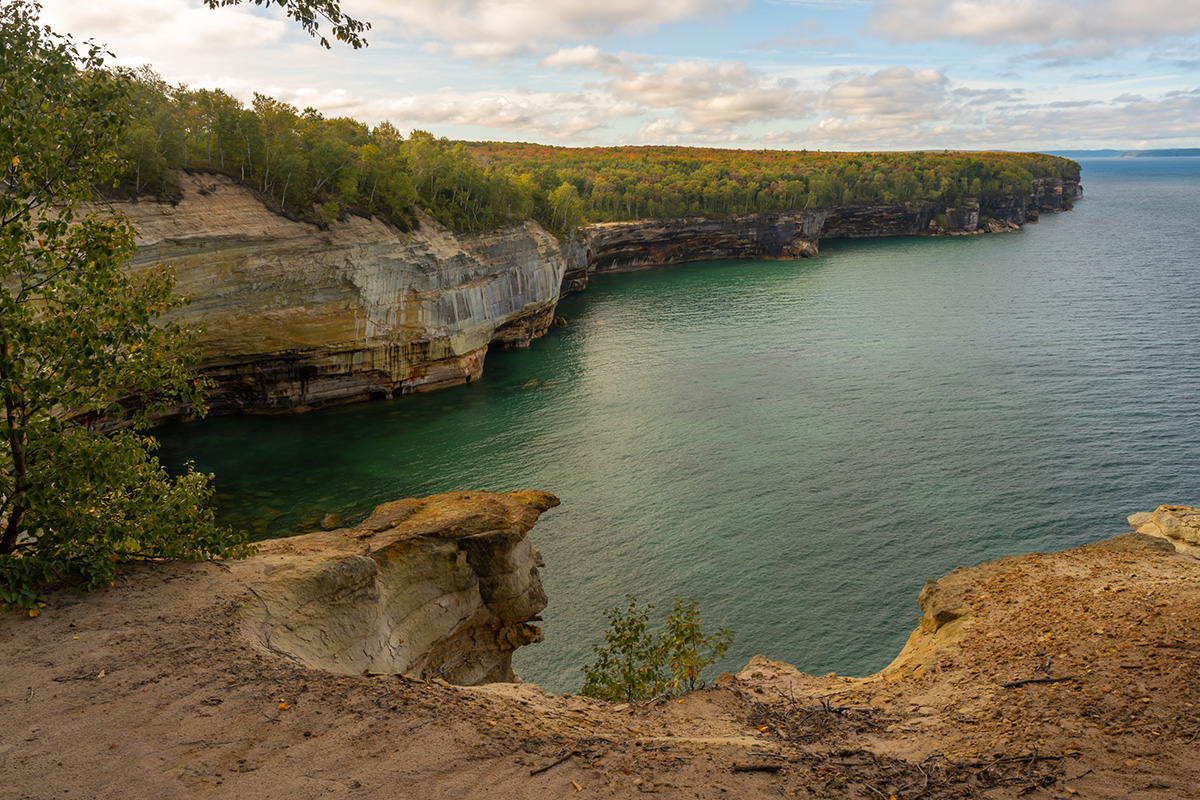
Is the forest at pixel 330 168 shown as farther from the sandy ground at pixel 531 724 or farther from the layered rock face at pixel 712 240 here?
the sandy ground at pixel 531 724

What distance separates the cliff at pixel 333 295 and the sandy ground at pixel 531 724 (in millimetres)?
33190

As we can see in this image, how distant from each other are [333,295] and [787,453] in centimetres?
Answer: 3092

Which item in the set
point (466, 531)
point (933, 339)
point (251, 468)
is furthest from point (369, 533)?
point (933, 339)

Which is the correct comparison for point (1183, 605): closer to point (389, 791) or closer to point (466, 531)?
point (389, 791)

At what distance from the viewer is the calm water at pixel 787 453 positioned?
2817cm

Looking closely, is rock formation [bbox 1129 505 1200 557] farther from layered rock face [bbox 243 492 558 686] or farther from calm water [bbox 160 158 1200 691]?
layered rock face [bbox 243 492 558 686]

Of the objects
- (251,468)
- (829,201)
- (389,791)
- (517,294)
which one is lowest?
(251,468)

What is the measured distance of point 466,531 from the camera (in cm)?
1802

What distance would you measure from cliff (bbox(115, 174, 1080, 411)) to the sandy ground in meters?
33.2

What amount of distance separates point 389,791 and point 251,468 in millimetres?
36235

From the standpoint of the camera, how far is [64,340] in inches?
442

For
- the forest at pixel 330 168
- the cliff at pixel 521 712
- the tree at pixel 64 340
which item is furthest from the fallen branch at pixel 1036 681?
the forest at pixel 330 168

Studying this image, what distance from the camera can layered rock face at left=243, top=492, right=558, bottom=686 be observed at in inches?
520

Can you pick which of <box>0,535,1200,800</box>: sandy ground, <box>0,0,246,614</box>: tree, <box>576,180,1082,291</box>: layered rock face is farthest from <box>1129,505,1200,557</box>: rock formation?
<box>576,180,1082,291</box>: layered rock face
